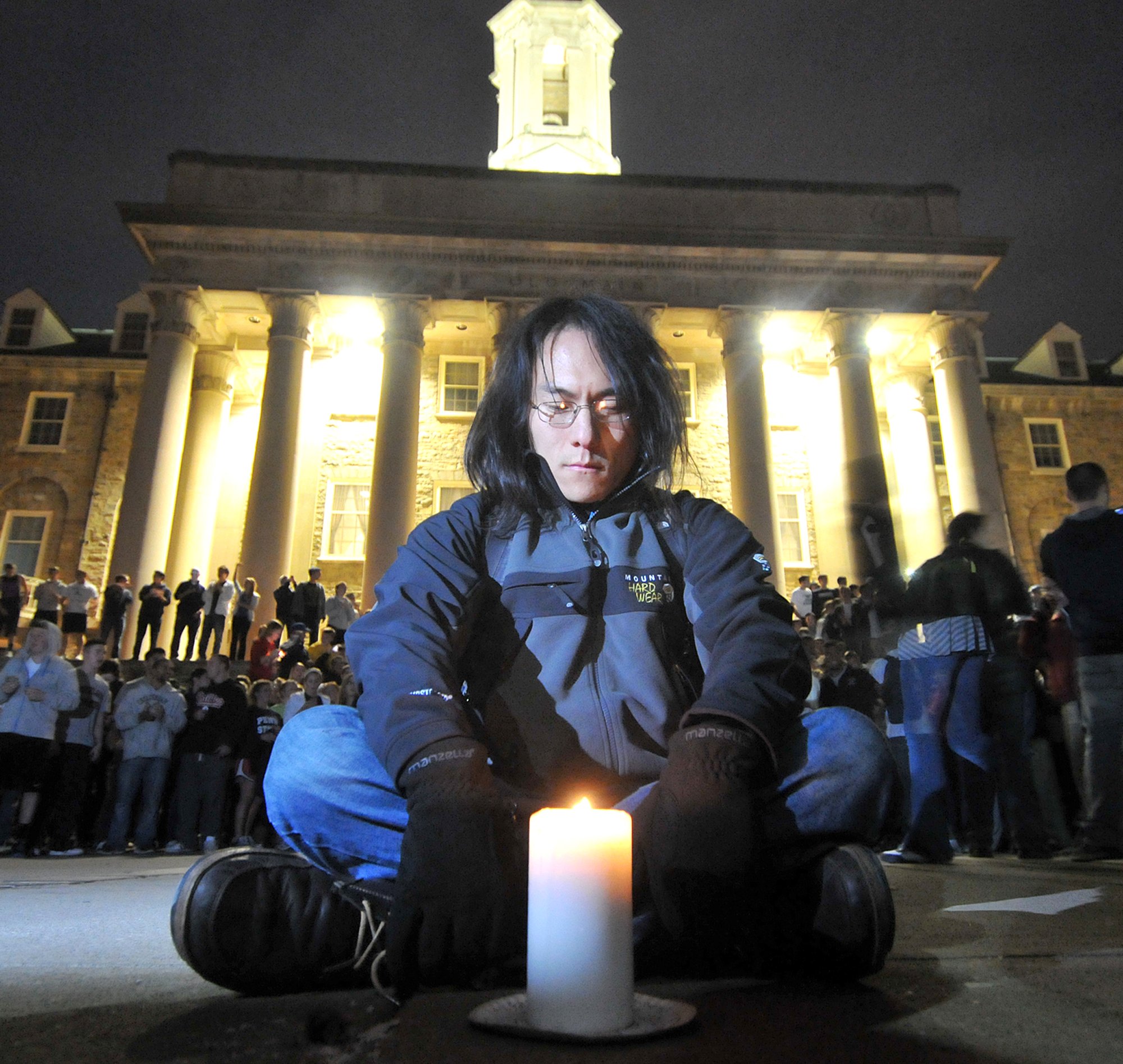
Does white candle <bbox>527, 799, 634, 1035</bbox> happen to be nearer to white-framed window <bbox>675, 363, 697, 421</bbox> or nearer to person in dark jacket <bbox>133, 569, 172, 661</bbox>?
person in dark jacket <bbox>133, 569, 172, 661</bbox>

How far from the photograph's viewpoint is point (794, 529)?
25688 millimetres

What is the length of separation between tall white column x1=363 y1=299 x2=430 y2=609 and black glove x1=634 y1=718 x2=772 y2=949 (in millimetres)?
18078

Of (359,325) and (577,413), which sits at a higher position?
(359,325)

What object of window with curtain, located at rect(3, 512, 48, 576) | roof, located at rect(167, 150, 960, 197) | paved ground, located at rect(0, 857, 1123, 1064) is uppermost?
roof, located at rect(167, 150, 960, 197)

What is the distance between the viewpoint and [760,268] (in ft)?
77.5

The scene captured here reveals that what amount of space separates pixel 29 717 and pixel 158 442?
49.1 feet

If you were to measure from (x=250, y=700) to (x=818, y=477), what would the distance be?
18909 mm

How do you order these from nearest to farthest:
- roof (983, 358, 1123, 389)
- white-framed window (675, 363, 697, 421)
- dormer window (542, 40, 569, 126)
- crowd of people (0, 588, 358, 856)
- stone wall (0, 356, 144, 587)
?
1. crowd of people (0, 588, 358, 856)
2. stone wall (0, 356, 144, 587)
3. white-framed window (675, 363, 697, 421)
4. roof (983, 358, 1123, 389)
5. dormer window (542, 40, 569, 126)

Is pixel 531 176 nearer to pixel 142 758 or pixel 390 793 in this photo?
pixel 142 758

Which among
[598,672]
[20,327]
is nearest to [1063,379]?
[598,672]

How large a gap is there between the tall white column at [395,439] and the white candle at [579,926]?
18.3m

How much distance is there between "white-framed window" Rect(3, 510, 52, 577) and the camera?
2478 centimetres

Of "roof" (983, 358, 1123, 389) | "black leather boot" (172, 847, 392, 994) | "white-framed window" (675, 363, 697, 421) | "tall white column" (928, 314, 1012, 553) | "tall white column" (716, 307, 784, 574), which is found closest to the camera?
"black leather boot" (172, 847, 392, 994)

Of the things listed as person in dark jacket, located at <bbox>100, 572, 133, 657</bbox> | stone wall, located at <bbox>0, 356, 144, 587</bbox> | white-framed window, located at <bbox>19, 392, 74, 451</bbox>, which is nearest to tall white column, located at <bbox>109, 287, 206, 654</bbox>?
person in dark jacket, located at <bbox>100, 572, 133, 657</bbox>
